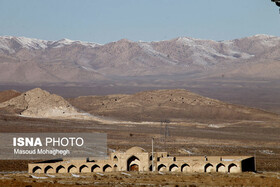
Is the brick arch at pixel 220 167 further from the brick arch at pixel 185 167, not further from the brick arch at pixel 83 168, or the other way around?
the brick arch at pixel 83 168

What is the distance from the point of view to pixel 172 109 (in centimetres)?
18638

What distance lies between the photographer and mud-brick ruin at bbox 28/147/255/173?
218 ft

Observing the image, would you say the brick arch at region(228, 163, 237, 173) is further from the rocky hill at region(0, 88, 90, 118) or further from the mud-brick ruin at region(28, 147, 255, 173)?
the rocky hill at region(0, 88, 90, 118)

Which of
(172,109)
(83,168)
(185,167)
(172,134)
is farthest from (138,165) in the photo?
(172,109)

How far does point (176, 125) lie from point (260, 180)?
94048 mm

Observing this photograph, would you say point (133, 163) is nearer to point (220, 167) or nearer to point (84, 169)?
point (84, 169)

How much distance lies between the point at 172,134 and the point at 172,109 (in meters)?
60.7

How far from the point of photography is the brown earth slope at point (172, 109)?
173875 millimetres

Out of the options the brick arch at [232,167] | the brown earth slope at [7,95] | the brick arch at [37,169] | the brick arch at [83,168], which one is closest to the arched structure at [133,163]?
the brick arch at [83,168]

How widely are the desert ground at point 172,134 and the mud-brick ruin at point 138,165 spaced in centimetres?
322

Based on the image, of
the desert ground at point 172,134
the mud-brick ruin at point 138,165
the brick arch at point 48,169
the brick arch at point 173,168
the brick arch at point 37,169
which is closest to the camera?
the desert ground at point 172,134

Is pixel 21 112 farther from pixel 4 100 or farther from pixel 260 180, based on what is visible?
pixel 260 180

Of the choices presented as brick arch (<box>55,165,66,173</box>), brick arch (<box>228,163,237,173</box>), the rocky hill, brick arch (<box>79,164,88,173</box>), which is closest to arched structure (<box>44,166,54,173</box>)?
brick arch (<box>55,165,66,173</box>)

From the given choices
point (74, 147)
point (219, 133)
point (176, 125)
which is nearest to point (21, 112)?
point (176, 125)
